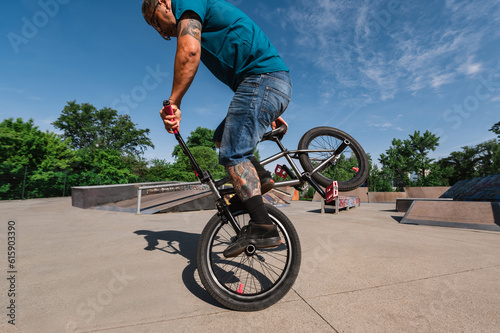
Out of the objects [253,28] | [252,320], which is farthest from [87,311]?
[253,28]

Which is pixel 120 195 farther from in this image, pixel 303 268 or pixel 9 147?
pixel 9 147

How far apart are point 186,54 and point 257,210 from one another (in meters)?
1.16

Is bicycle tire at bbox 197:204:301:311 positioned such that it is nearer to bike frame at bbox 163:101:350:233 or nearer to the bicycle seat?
bike frame at bbox 163:101:350:233

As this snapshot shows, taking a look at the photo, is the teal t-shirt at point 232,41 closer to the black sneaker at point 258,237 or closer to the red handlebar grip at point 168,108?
the red handlebar grip at point 168,108

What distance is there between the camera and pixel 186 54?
1.51 meters

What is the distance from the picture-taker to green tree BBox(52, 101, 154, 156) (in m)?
40.4

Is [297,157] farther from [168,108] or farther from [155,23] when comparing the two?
[155,23]

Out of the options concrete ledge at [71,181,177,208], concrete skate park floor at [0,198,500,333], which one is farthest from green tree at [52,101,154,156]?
concrete skate park floor at [0,198,500,333]

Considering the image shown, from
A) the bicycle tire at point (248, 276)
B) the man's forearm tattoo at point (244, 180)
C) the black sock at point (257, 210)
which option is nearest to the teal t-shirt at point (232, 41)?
the man's forearm tattoo at point (244, 180)

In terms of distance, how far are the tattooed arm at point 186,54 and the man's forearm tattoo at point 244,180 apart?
64 cm

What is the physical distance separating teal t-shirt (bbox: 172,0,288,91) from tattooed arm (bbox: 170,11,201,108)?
90mm

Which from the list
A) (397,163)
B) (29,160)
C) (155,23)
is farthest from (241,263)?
(397,163)

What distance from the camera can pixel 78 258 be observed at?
2.52 m

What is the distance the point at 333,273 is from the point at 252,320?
103 cm
